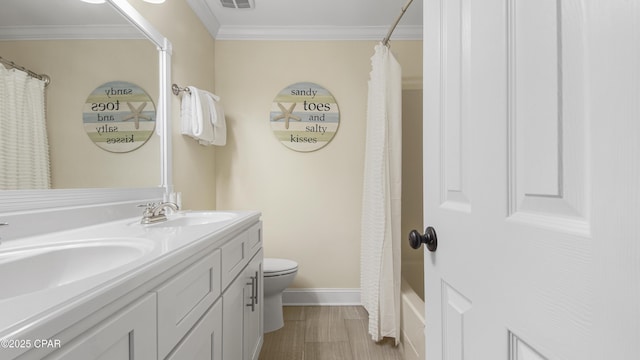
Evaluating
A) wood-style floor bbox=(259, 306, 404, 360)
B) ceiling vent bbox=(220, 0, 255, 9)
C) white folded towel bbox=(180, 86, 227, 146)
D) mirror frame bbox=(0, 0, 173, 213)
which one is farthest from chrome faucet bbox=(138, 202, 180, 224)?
ceiling vent bbox=(220, 0, 255, 9)

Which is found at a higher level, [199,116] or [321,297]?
[199,116]

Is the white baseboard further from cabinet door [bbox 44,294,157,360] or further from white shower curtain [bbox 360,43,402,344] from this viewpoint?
cabinet door [bbox 44,294,157,360]

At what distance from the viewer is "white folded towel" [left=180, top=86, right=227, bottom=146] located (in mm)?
1920

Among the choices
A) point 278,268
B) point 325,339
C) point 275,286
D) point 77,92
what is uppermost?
point 77,92

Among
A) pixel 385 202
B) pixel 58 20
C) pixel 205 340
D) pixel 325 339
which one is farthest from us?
pixel 325 339

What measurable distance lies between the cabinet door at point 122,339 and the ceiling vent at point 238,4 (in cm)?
215

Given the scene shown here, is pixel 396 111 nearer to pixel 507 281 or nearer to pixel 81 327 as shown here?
pixel 507 281

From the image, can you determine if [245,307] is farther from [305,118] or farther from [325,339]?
[305,118]

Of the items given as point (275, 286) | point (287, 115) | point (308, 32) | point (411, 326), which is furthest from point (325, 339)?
point (308, 32)

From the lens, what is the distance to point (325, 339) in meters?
1.95

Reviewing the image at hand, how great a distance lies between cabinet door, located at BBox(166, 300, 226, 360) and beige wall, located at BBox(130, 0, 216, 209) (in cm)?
114

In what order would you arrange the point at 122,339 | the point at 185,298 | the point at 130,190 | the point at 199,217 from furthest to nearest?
1. the point at 199,217
2. the point at 130,190
3. the point at 185,298
4. the point at 122,339

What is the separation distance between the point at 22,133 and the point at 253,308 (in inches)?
45.9

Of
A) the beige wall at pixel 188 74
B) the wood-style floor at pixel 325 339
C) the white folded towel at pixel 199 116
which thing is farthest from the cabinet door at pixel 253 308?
the white folded towel at pixel 199 116
